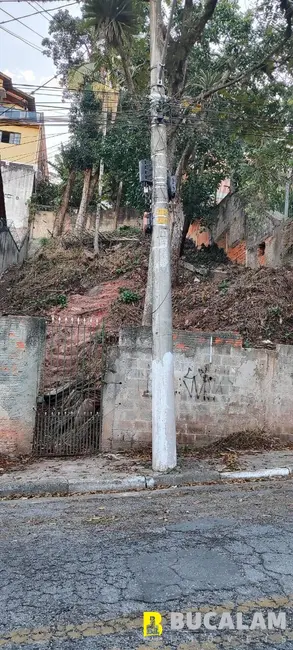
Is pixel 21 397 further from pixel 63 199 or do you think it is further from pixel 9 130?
pixel 9 130

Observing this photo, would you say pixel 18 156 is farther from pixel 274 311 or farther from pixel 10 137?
pixel 274 311

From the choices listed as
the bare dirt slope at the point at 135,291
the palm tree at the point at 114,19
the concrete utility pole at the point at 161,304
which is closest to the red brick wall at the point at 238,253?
the bare dirt slope at the point at 135,291

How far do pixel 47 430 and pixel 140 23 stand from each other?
940 cm

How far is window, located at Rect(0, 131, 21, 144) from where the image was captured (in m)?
28.8

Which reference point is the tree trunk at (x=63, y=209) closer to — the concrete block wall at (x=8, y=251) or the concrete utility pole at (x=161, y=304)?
the concrete block wall at (x=8, y=251)

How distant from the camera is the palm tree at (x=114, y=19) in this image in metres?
9.35

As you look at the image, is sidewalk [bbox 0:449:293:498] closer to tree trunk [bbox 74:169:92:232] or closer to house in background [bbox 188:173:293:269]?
house in background [bbox 188:173:293:269]

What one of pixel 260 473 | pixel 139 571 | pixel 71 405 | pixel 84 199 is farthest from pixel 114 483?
pixel 84 199

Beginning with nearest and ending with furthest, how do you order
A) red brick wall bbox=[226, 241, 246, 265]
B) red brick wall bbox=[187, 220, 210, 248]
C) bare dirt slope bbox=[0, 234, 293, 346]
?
bare dirt slope bbox=[0, 234, 293, 346] → red brick wall bbox=[226, 241, 246, 265] → red brick wall bbox=[187, 220, 210, 248]

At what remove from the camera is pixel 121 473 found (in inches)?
255

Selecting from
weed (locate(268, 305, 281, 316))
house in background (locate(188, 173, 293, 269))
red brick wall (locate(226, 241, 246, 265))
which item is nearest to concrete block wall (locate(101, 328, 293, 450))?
weed (locate(268, 305, 281, 316))

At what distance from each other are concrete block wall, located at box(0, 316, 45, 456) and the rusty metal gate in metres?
0.19

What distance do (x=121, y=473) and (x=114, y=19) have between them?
361 inches

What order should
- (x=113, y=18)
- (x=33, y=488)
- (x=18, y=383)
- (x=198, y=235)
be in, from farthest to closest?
(x=198, y=235) → (x=113, y=18) → (x=18, y=383) → (x=33, y=488)
